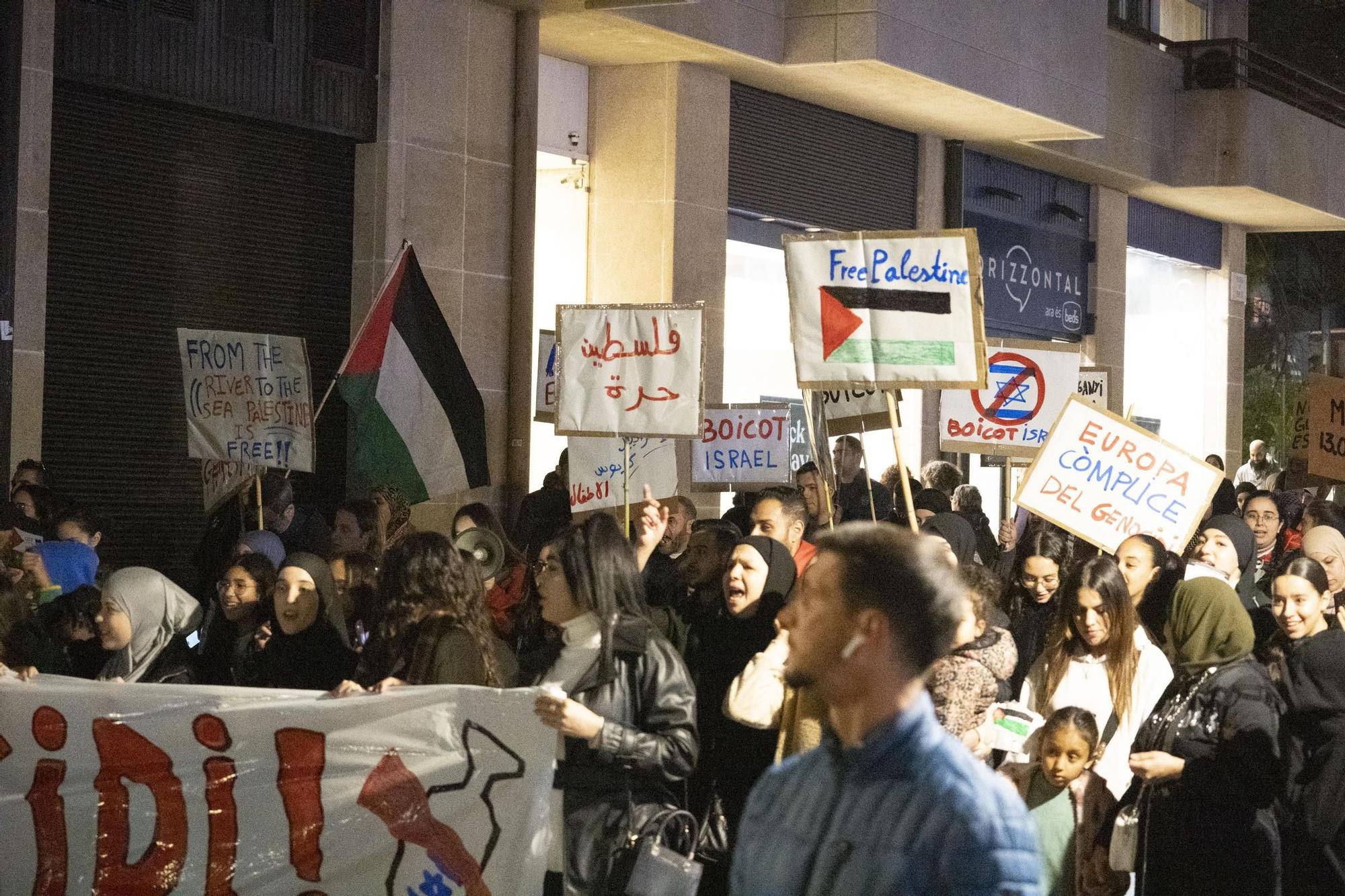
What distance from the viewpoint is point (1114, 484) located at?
909cm

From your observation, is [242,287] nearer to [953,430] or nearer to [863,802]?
[953,430]

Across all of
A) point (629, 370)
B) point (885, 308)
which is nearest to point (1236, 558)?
point (885, 308)

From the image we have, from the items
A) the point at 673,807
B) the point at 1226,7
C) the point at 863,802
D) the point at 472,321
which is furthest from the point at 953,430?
the point at 1226,7

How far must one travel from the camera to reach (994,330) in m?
22.0

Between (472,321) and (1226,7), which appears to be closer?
(472,321)

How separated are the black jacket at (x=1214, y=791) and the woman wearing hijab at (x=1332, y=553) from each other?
6.97ft

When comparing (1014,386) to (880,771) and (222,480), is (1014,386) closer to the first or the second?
(222,480)

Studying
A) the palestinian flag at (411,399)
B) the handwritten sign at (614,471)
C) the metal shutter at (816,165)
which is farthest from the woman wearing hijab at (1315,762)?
the metal shutter at (816,165)

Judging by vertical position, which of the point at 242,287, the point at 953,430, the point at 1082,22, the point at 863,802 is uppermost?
the point at 1082,22

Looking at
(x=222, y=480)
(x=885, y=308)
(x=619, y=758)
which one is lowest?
(x=619, y=758)

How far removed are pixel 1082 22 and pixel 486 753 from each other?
15.1 m

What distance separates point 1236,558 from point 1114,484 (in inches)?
26.5

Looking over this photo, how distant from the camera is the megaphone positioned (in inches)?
382

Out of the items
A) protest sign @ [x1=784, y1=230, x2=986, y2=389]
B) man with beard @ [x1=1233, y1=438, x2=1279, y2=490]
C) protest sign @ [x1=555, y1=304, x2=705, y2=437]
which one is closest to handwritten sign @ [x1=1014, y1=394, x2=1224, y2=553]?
protest sign @ [x1=784, y1=230, x2=986, y2=389]
